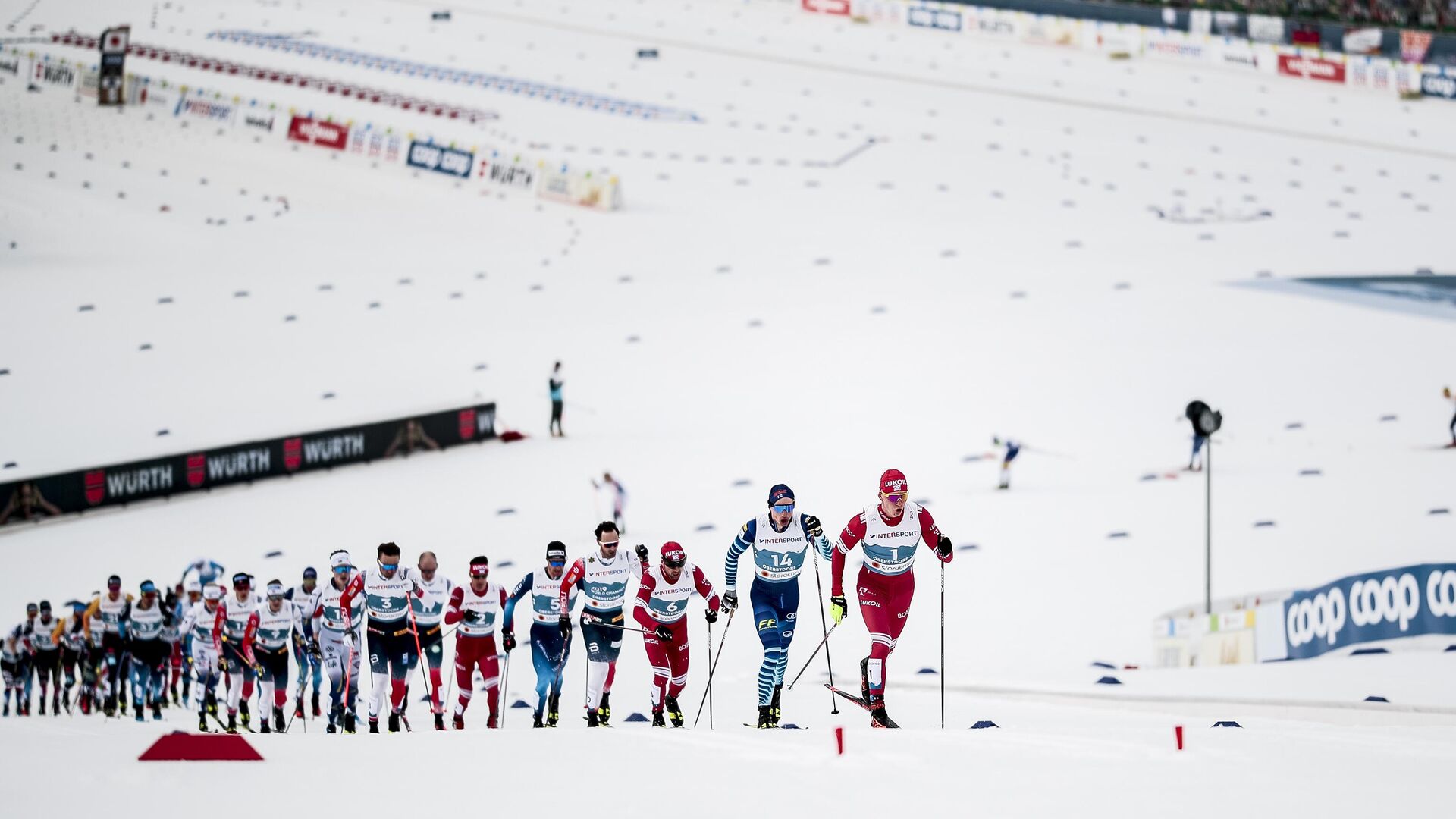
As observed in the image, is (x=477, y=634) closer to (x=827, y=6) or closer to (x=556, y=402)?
(x=556, y=402)

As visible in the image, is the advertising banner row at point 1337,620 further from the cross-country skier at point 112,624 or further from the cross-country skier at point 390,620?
the cross-country skier at point 112,624

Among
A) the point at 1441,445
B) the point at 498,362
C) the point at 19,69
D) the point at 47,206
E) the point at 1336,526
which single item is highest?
the point at 19,69

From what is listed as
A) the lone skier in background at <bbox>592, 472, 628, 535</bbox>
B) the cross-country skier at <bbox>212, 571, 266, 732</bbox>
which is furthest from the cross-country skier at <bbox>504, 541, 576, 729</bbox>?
the lone skier in background at <bbox>592, 472, 628, 535</bbox>

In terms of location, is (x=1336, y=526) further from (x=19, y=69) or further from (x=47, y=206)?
(x=19, y=69)

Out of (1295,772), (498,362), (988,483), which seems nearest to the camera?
(1295,772)

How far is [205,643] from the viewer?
44.6 ft

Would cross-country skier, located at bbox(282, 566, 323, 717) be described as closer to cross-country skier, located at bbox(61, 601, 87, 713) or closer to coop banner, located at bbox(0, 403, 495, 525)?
cross-country skier, located at bbox(61, 601, 87, 713)

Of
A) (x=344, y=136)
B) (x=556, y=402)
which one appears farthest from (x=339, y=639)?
(x=344, y=136)

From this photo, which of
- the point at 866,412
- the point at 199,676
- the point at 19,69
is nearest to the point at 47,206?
the point at 19,69

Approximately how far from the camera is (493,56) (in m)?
46.2

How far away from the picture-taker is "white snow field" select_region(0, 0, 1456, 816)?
880cm

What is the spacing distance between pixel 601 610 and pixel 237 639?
3726mm

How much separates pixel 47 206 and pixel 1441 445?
1067 inches

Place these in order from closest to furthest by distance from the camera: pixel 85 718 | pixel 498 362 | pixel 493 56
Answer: pixel 85 718 → pixel 498 362 → pixel 493 56
